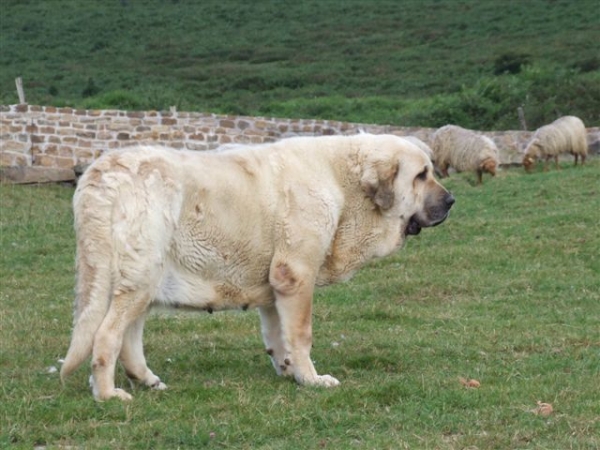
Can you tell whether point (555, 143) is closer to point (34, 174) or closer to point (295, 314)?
point (34, 174)

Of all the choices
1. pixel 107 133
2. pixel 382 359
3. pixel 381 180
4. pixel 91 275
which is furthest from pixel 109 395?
pixel 107 133

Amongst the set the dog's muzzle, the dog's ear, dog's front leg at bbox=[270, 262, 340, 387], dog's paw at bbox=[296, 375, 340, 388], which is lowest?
dog's paw at bbox=[296, 375, 340, 388]

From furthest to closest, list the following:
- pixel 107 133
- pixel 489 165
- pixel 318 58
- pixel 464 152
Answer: pixel 318 58 < pixel 464 152 < pixel 107 133 < pixel 489 165

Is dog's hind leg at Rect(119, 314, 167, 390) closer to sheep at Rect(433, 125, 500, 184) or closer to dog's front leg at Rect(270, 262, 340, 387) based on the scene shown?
dog's front leg at Rect(270, 262, 340, 387)

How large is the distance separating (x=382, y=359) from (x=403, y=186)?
1.26m

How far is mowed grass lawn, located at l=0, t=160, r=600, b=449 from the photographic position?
6273 mm

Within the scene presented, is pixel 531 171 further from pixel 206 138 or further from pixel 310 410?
pixel 310 410

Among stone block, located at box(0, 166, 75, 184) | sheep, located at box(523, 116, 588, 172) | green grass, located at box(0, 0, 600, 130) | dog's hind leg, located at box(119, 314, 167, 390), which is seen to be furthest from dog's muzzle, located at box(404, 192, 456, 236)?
green grass, located at box(0, 0, 600, 130)

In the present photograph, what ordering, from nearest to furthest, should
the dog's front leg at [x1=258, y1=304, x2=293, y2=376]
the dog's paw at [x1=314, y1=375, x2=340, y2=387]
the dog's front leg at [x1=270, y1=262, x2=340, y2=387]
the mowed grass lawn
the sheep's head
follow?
the mowed grass lawn → the dog's paw at [x1=314, y1=375, x2=340, y2=387] → the dog's front leg at [x1=270, y1=262, x2=340, y2=387] → the dog's front leg at [x1=258, y1=304, x2=293, y2=376] → the sheep's head

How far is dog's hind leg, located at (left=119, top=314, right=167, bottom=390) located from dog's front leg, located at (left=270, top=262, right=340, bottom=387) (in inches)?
33.3

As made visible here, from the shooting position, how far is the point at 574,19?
5697cm

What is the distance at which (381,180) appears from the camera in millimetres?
8023

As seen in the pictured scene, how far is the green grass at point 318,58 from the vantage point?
35469mm

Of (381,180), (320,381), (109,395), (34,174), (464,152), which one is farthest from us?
(464,152)
